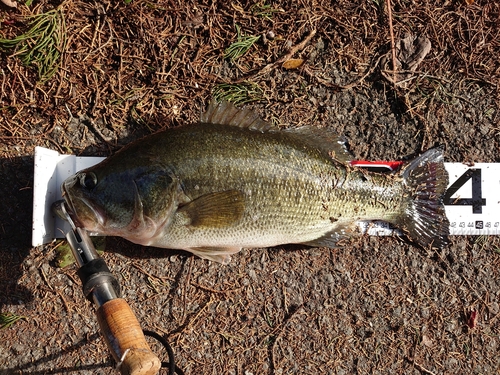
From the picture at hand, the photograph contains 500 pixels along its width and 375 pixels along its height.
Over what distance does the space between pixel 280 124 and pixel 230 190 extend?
1.01 metres

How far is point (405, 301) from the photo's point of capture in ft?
12.3

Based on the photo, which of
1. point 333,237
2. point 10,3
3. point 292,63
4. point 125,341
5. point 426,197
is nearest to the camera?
point 125,341

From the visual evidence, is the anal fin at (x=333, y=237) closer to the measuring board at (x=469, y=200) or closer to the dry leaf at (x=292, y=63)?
the measuring board at (x=469, y=200)

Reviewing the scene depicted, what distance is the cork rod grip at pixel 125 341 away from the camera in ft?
7.48

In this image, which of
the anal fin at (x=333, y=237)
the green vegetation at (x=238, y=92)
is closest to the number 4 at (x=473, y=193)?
the anal fin at (x=333, y=237)

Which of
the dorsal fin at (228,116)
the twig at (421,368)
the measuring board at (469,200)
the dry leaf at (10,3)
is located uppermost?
the dry leaf at (10,3)

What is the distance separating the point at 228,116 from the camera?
125 inches

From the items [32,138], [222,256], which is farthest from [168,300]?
[32,138]

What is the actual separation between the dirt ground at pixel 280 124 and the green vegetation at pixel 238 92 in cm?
1

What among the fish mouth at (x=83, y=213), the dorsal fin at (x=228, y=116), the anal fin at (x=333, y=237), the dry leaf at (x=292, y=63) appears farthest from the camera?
the dry leaf at (x=292, y=63)

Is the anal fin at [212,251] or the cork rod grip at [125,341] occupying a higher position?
the cork rod grip at [125,341]

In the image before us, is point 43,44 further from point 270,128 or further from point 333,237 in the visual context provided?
point 333,237

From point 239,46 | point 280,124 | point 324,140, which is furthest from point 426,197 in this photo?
point 239,46

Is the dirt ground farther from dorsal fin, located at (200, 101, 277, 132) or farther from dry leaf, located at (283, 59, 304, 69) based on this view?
dorsal fin, located at (200, 101, 277, 132)
